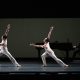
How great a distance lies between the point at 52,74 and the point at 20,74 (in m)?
0.92

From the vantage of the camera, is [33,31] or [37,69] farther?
[33,31]

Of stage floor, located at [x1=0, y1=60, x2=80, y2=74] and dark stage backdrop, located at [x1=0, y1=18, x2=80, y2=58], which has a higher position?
dark stage backdrop, located at [x1=0, y1=18, x2=80, y2=58]

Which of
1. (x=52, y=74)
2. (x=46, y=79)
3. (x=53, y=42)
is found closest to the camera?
A: (x=46, y=79)

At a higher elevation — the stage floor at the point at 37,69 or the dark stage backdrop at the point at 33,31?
the dark stage backdrop at the point at 33,31

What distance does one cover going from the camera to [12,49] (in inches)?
648

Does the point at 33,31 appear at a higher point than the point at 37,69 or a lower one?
higher

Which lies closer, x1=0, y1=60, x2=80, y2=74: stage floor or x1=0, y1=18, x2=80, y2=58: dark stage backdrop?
x1=0, y1=60, x2=80, y2=74: stage floor

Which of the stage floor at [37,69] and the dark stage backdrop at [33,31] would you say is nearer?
the stage floor at [37,69]

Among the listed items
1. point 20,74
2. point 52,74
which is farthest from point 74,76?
point 20,74
